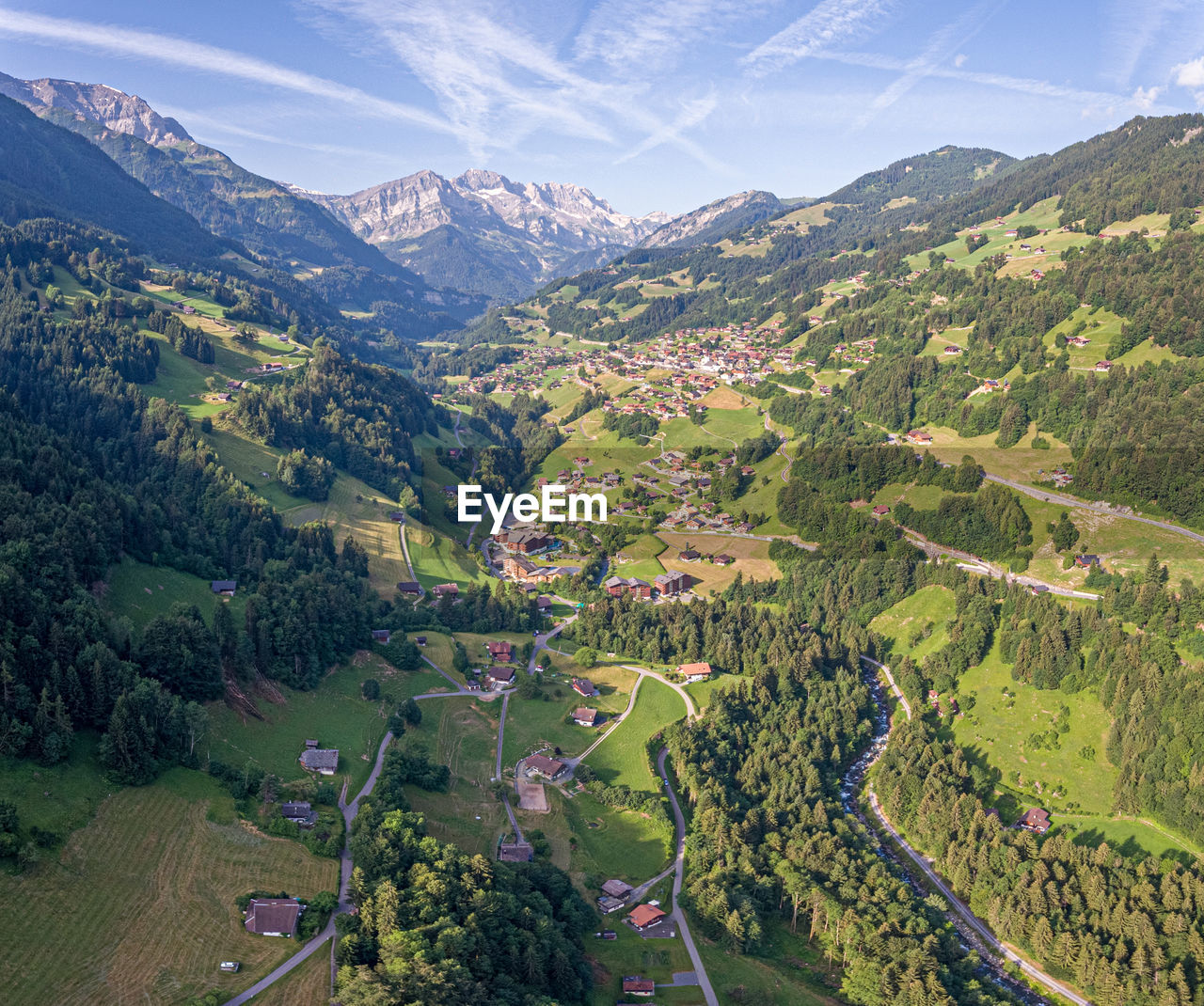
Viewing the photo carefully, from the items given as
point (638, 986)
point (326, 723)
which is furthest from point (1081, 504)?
point (326, 723)

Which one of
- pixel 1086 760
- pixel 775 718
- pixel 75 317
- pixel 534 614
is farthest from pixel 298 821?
pixel 75 317

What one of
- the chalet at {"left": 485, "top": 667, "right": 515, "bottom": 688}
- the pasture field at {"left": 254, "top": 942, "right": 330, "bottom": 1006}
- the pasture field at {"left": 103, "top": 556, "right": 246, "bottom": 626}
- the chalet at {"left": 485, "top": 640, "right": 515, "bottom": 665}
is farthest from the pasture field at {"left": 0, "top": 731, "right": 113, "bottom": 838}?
the chalet at {"left": 485, "top": 640, "right": 515, "bottom": 665}

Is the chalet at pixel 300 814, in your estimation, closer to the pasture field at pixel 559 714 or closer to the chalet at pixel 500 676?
the pasture field at pixel 559 714

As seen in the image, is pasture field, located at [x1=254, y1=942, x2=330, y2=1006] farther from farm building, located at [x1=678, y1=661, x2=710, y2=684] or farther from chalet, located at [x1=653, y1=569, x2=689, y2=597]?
chalet, located at [x1=653, y1=569, x2=689, y2=597]

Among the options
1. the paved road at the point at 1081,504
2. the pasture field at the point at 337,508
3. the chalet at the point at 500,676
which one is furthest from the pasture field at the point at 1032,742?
the pasture field at the point at 337,508

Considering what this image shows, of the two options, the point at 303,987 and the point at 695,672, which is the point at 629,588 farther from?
the point at 303,987

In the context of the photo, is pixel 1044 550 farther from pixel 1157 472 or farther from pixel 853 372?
pixel 853 372
